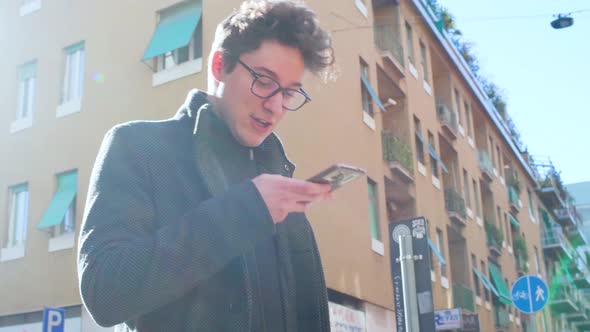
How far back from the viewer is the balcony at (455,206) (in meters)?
25.9

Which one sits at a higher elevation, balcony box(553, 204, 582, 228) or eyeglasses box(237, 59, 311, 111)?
balcony box(553, 204, 582, 228)

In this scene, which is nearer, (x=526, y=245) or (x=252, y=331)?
(x=252, y=331)

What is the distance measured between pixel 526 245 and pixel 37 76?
87.2ft

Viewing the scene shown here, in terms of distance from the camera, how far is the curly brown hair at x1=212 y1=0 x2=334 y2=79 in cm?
238

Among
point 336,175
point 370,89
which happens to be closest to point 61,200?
point 370,89

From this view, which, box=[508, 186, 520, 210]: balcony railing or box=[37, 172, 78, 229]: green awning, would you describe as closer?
box=[37, 172, 78, 229]: green awning

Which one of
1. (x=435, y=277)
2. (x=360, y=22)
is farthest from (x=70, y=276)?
(x=435, y=277)

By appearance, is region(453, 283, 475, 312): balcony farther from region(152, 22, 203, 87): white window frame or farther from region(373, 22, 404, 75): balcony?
region(152, 22, 203, 87): white window frame

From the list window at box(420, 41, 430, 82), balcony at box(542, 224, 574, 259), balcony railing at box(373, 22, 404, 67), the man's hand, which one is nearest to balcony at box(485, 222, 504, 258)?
window at box(420, 41, 430, 82)

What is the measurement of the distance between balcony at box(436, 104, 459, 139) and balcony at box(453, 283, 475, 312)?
4.98 m

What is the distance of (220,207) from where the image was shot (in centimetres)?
200

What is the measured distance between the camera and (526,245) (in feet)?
128

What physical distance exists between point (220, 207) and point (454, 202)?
24.8 m

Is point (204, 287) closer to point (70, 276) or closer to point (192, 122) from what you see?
point (192, 122)
